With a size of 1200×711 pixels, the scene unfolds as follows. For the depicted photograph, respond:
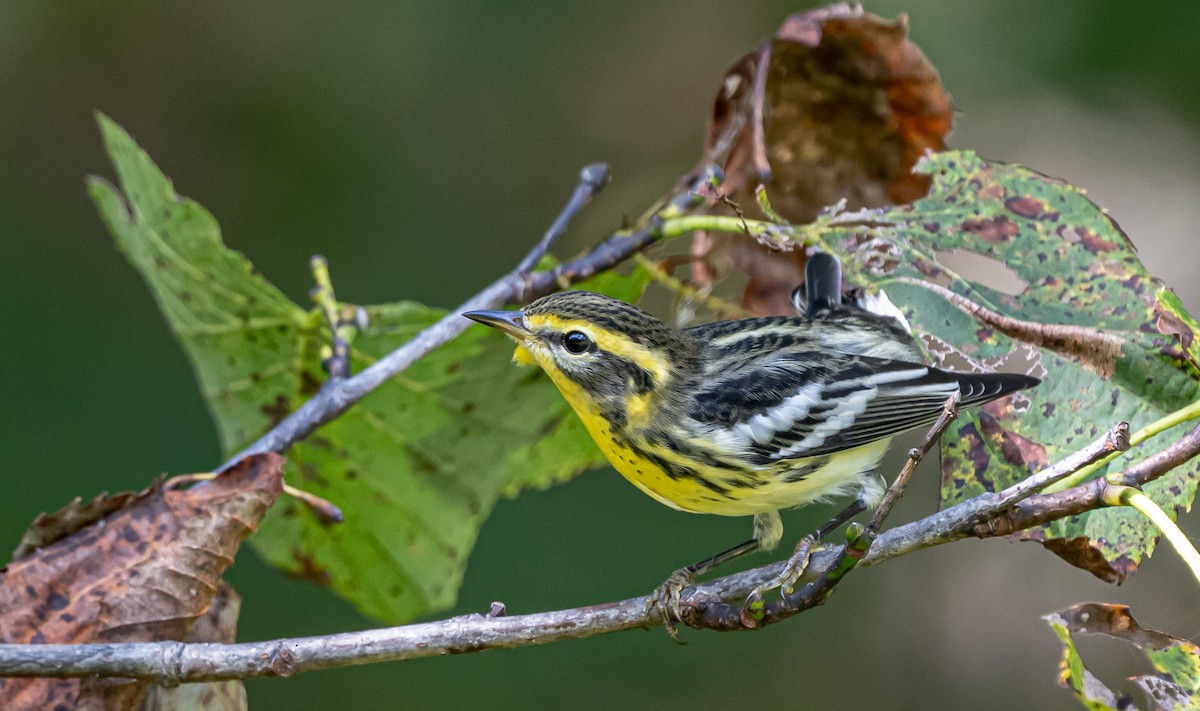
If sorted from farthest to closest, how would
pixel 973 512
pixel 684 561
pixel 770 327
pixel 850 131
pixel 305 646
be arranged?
pixel 684 561 → pixel 850 131 → pixel 770 327 → pixel 305 646 → pixel 973 512

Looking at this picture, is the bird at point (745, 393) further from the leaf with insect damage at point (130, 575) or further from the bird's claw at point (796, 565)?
the leaf with insect damage at point (130, 575)

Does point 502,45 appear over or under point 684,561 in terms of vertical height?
over

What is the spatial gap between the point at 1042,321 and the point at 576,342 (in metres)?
1.04

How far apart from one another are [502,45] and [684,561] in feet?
7.92

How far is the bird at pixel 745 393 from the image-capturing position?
8.93ft

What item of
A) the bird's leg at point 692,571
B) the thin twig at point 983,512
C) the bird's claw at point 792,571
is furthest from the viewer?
the bird's leg at point 692,571

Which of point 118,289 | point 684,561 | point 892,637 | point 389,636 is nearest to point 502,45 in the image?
point 118,289

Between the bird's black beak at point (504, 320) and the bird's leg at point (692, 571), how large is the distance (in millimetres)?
673

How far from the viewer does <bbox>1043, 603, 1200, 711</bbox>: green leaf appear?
188 cm

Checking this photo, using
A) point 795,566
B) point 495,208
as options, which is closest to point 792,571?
point 795,566

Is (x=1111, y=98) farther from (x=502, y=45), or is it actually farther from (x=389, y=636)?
A: (x=389, y=636)

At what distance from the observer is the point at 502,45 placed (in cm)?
526

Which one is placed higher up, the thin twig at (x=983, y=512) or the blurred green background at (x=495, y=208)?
the blurred green background at (x=495, y=208)

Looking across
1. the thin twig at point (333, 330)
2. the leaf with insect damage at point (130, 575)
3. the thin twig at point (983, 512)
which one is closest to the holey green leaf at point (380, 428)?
the thin twig at point (333, 330)
